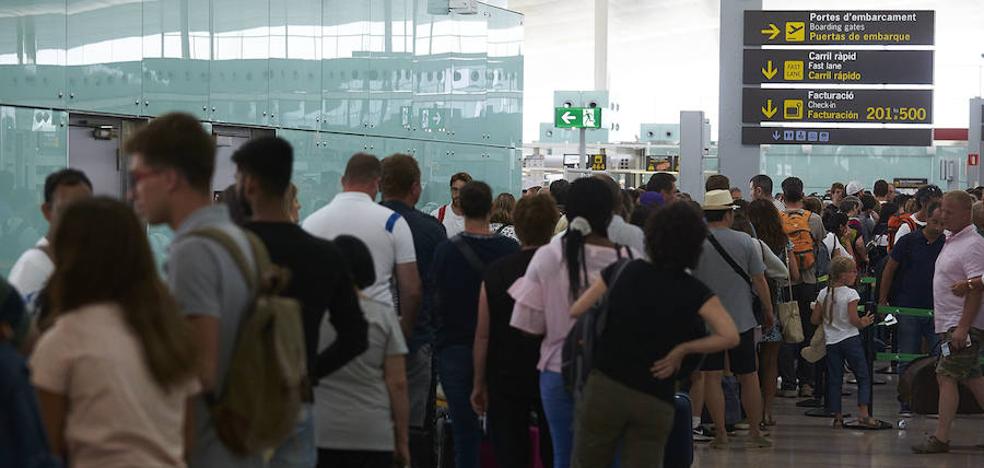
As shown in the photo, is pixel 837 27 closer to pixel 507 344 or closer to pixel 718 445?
pixel 718 445

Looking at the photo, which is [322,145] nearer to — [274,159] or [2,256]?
[2,256]

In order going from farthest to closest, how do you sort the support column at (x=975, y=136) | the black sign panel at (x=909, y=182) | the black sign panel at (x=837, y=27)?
the black sign panel at (x=909, y=182) → the support column at (x=975, y=136) → the black sign panel at (x=837, y=27)

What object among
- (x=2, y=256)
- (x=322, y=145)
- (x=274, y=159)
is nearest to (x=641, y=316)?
(x=274, y=159)

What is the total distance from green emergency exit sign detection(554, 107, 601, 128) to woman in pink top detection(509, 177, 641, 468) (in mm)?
19259

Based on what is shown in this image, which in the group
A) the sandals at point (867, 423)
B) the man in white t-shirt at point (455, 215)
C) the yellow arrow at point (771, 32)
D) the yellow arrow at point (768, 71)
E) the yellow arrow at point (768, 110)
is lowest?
the sandals at point (867, 423)

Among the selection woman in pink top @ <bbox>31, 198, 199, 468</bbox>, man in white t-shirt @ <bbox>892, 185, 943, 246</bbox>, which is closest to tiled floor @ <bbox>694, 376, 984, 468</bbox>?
man in white t-shirt @ <bbox>892, 185, 943, 246</bbox>

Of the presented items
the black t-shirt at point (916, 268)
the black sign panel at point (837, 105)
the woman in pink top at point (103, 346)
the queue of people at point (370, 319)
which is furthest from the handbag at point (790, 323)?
the woman in pink top at point (103, 346)

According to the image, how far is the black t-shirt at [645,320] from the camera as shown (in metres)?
5.17

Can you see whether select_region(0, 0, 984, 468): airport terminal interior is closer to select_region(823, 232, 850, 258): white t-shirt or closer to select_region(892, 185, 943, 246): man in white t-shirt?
select_region(892, 185, 943, 246): man in white t-shirt

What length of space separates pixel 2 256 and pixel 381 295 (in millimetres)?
1723

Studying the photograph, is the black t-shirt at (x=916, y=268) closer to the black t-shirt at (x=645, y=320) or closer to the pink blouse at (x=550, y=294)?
the pink blouse at (x=550, y=294)

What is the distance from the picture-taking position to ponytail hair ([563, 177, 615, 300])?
572 centimetres

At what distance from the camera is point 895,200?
15.7 m

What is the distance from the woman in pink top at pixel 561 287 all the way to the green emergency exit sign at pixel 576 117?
758 inches
